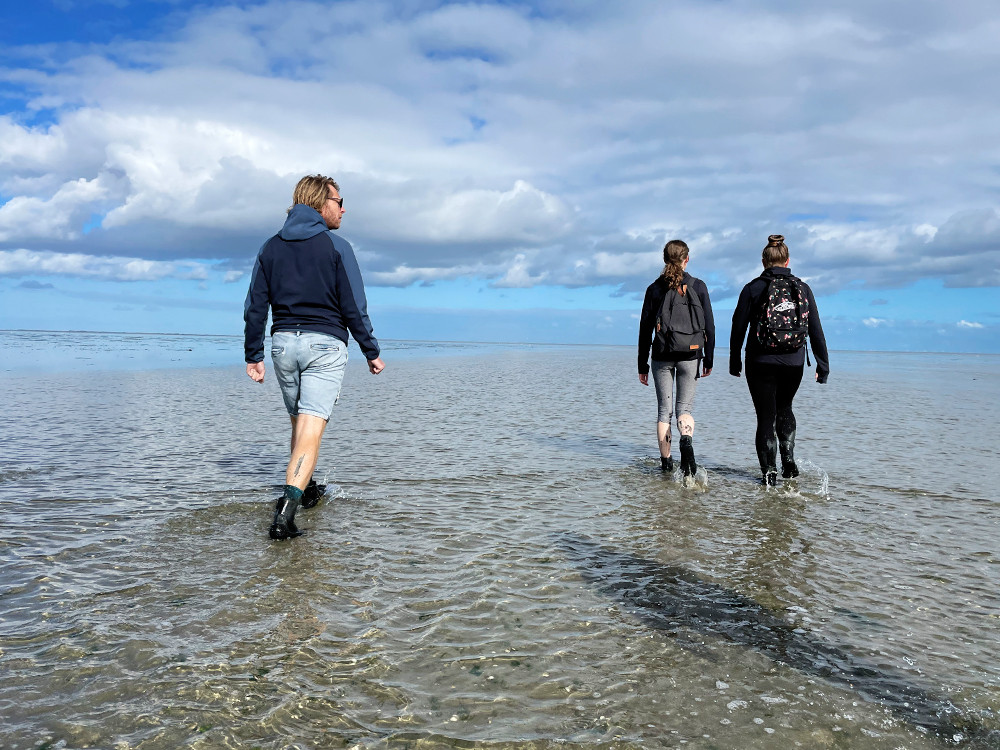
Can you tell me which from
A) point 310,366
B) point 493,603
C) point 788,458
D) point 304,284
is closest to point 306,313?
point 304,284

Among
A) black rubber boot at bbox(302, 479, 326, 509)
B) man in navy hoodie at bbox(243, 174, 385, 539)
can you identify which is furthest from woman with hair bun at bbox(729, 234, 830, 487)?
black rubber boot at bbox(302, 479, 326, 509)

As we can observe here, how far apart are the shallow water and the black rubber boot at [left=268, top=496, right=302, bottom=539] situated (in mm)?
105

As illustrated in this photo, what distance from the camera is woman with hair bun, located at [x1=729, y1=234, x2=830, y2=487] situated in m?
7.27

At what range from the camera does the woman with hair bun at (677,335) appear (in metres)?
7.66

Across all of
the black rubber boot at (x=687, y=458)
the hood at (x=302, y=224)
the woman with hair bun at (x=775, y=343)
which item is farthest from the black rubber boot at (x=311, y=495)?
the woman with hair bun at (x=775, y=343)

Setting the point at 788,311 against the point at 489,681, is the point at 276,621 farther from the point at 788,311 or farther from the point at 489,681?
the point at 788,311

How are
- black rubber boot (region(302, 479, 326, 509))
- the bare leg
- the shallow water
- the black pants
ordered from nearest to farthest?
the shallow water
the bare leg
black rubber boot (region(302, 479, 326, 509))
the black pants

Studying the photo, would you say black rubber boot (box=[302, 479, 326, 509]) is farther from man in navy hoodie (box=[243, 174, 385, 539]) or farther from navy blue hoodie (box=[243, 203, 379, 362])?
navy blue hoodie (box=[243, 203, 379, 362])

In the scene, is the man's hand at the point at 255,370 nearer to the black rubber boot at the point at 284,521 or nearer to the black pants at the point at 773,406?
the black rubber boot at the point at 284,521

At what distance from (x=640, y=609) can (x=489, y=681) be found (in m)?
1.18

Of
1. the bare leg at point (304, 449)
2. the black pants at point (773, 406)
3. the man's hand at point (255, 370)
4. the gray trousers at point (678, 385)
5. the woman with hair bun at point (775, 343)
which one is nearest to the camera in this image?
the bare leg at point (304, 449)

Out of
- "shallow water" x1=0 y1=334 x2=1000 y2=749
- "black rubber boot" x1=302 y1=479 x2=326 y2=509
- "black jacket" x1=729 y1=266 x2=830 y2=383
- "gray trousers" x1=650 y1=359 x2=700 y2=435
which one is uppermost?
"black jacket" x1=729 y1=266 x2=830 y2=383

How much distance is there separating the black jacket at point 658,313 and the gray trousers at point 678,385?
0.30 feet

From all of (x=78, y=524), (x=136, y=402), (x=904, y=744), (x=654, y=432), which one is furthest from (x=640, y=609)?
(x=136, y=402)
